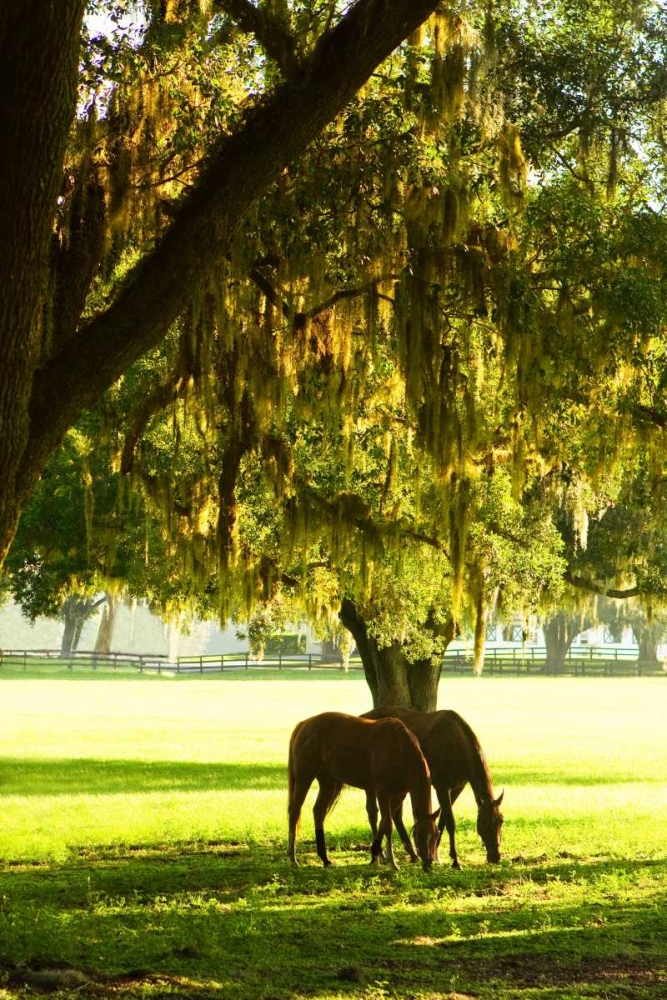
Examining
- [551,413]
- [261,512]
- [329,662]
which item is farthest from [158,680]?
→ [551,413]

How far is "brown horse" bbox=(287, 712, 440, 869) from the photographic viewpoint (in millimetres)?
9297

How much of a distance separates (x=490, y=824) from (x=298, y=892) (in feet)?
5.50

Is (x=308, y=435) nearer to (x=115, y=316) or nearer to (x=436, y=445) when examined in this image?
(x=436, y=445)

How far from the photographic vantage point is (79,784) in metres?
19.9

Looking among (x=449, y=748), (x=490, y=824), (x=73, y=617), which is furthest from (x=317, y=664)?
(x=449, y=748)

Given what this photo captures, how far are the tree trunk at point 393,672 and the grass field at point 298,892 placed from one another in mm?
1716

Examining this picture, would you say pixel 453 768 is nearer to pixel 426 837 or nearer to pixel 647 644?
pixel 426 837

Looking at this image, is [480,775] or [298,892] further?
[480,775]

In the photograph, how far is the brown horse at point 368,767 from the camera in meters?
9.30

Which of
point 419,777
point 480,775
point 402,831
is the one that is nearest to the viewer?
point 419,777

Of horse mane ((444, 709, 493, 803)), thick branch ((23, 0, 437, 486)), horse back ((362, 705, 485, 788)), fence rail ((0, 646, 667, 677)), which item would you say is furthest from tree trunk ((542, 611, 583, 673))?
thick branch ((23, 0, 437, 486))

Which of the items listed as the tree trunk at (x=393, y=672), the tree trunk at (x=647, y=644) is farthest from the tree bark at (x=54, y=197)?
the tree trunk at (x=647, y=644)

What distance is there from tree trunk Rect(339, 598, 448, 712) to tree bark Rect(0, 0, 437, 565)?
11951 millimetres

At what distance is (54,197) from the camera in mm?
6309
